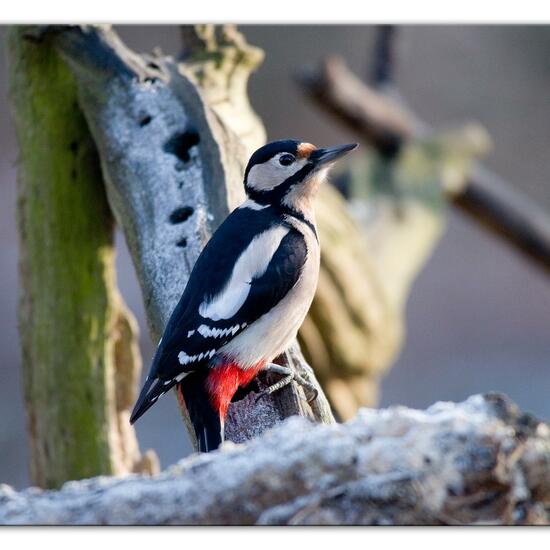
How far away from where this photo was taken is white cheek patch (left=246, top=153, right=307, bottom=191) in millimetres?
1908

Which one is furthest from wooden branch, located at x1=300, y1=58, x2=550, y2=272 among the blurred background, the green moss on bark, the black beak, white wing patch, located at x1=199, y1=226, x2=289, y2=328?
white wing patch, located at x1=199, y1=226, x2=289, y2=328

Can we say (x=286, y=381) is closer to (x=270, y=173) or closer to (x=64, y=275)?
(x=270, y=173)

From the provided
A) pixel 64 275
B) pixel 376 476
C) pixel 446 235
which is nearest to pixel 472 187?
pixel 446 235

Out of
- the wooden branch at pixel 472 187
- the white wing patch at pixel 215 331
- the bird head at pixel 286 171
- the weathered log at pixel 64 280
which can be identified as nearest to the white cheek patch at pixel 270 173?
the bird head at pixel 286 171

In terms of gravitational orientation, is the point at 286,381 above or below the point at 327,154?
below

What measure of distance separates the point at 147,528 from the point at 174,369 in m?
0.30

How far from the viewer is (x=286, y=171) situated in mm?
1912

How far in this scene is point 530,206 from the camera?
328 cm

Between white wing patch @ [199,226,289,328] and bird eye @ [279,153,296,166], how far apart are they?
14cm

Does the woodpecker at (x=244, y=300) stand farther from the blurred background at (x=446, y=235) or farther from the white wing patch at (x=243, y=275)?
the blurred background at (x=446, y=235)

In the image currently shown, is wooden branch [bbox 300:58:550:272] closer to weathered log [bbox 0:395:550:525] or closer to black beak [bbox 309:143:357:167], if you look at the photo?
black beak [bbox 309:143:357:167]

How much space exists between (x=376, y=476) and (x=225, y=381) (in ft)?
1.40

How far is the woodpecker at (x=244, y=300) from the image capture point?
171 centimetres
